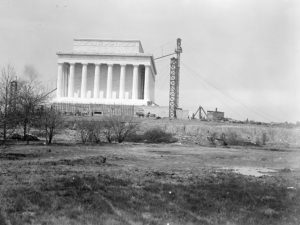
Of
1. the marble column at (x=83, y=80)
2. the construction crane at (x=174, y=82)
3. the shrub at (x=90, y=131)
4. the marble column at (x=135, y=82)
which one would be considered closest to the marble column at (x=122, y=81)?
the marble column at (x=135, y=82)

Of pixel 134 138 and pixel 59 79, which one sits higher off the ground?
pixel 59 79

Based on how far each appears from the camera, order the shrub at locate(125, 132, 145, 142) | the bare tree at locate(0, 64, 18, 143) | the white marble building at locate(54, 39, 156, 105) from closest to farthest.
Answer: the bare tree at locate(0, 64, 18, 143), the shrub at locate(125, 132, 145, 142), the white marble building at locate(54, 39, 156, 105)

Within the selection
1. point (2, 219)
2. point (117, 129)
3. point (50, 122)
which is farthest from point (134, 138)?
point (2, 219)

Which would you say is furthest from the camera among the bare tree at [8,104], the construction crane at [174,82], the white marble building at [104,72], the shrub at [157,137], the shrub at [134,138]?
the white marble building at [104,72]

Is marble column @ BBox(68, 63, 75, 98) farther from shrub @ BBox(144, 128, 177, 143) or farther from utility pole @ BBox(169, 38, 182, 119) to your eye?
shrub @ BBox(144, 128, 177, 143)

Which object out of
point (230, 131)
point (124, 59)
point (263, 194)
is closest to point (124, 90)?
point (124, 59)

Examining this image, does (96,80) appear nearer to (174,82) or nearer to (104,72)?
Result: (104,72)

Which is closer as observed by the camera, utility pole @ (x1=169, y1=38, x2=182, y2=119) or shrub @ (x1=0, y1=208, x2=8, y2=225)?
shrub @ (x1=0, y1=208, x2=8, y2=225)

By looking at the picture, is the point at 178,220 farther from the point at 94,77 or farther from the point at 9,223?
the point at 94,77

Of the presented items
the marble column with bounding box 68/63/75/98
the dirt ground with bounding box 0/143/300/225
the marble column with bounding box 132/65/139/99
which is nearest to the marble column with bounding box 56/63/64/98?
the marble column with bounding box 68/63/75/98

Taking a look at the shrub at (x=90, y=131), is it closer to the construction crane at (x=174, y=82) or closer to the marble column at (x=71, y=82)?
the construction crane at (x=174, y=82)
